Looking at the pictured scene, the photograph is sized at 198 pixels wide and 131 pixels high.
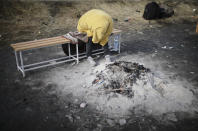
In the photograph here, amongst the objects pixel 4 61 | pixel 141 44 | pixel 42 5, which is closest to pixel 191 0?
pixel 141 44

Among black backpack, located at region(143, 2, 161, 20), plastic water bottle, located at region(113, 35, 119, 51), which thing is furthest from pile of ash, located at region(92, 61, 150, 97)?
black backpack, located at region(143, 2, 161, 20)

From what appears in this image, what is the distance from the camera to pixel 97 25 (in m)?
5.52

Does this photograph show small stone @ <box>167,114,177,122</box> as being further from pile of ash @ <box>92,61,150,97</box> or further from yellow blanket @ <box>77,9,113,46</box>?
yellow blanket @ <box>77,9,113,46</box>

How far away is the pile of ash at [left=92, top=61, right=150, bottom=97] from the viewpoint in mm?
4682

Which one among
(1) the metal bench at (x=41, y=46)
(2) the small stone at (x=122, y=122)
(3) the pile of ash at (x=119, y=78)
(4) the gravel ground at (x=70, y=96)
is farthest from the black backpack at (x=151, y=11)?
(2) the small stone at (x=122, y=122)

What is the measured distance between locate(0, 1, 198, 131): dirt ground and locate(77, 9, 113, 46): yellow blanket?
80cm

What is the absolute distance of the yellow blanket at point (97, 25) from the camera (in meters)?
5.55

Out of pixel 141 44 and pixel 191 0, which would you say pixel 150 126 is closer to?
pixel 141 44

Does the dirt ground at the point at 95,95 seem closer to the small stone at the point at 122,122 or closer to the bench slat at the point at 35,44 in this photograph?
the small stone at the point at 122,122

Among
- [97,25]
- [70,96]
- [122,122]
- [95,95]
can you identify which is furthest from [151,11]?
[122,122]

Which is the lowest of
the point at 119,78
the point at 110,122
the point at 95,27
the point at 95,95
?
the point at 110,122

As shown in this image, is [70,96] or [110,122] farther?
[70,96]

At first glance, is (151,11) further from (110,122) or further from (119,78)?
(110,122)

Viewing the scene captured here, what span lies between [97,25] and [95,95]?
1.96 metres
